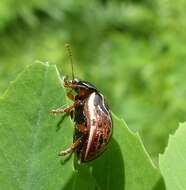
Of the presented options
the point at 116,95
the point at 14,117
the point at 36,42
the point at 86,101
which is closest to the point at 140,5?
the point at 36,42

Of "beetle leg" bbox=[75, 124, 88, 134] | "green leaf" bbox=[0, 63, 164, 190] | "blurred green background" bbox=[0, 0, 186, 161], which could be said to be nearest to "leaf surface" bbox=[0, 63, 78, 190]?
"green leaf" bbox=[0, 63, 164, 190]

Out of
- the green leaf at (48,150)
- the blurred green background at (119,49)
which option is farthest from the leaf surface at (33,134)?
the blurred green background at (119,49)

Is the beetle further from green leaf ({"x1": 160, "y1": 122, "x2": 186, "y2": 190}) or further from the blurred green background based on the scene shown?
the blurred green background

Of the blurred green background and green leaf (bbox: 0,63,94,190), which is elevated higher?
the blurred green background

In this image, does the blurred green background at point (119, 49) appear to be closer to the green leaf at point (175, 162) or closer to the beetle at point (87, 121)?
the beetle at point (87, 121)

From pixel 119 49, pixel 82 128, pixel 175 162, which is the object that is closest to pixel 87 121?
pixel 82 128

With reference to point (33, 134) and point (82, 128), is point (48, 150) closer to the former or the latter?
A: point (33, 134)
